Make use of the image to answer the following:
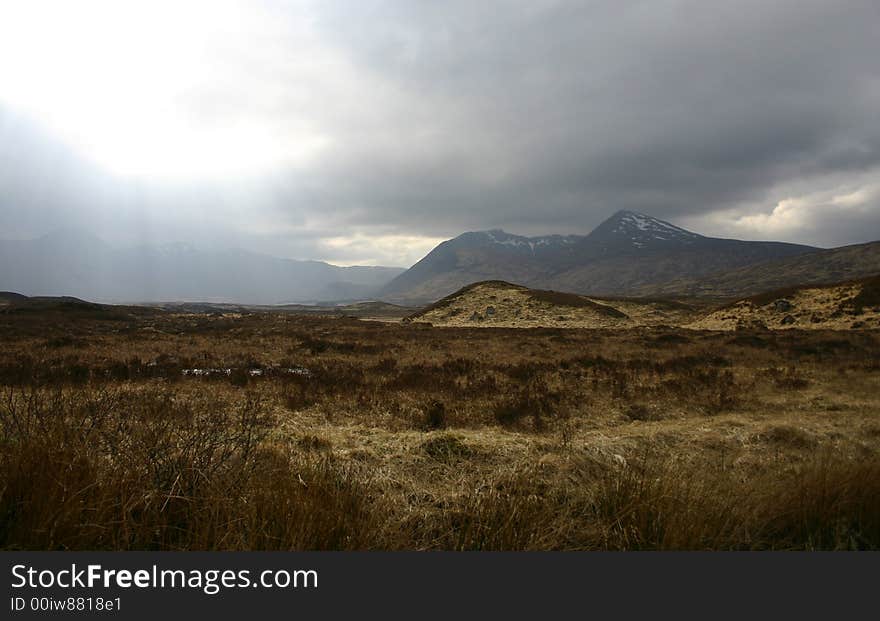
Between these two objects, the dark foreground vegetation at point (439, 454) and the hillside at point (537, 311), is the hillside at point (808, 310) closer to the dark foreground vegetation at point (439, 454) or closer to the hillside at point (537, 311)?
the hillside at point (537, 311)

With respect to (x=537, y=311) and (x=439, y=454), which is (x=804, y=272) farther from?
(x=439, y=454)

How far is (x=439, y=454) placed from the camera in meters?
6.02

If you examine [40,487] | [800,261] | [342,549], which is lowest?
[342,549]

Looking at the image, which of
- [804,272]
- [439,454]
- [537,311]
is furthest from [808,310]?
[804,272]

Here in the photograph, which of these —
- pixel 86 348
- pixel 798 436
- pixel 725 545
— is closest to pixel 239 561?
pixel 725 545

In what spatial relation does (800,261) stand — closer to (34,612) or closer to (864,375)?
(864,375)

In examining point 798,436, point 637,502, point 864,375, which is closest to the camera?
point 637,502

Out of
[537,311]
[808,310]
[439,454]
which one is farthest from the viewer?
[537,311]

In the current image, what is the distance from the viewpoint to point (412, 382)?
12.6 metres

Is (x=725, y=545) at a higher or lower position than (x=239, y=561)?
lower

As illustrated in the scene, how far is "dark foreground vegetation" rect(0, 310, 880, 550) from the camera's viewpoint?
268cm

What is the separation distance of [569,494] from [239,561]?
292cm

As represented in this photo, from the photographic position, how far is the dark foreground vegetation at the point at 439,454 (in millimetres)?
2676

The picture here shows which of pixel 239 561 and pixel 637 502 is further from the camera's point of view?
pixel 637 502
